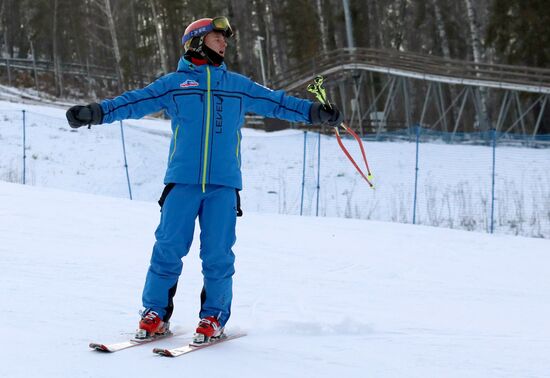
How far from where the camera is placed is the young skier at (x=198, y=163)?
167 inches

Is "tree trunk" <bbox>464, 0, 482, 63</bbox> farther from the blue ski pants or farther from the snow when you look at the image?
the blue ski pants

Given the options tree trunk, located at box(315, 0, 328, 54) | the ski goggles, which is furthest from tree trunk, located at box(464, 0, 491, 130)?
the ski goggles

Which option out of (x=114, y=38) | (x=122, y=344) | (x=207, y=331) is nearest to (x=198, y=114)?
(x=207, y=331)

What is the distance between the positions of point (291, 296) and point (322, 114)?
6.58 feet

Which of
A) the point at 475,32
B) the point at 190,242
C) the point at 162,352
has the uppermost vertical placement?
the point at 475,32

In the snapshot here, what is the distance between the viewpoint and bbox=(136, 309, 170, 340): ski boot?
4.24 metres

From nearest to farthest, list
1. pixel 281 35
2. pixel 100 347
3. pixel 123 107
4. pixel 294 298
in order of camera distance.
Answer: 1. pixel 100 347
2. pixel 123 107
3. pixel 294 298
4. pixel 281 35

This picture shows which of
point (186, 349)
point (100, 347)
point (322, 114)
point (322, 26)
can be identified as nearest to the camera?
point (100, 347)

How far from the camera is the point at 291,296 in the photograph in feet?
20.2

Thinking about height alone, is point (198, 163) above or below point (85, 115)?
below

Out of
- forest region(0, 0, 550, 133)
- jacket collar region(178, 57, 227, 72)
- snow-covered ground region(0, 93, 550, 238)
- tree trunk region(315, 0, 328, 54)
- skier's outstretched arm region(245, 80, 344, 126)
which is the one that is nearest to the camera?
jacket collar region(178, 57, 227, 72)

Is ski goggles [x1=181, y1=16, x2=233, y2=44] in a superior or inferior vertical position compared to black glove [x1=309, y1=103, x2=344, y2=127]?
superior

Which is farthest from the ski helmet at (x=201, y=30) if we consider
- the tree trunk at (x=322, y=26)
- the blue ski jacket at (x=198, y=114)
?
the tree trunk at (x=322, y=26)

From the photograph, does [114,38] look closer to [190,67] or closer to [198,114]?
[190,67]
